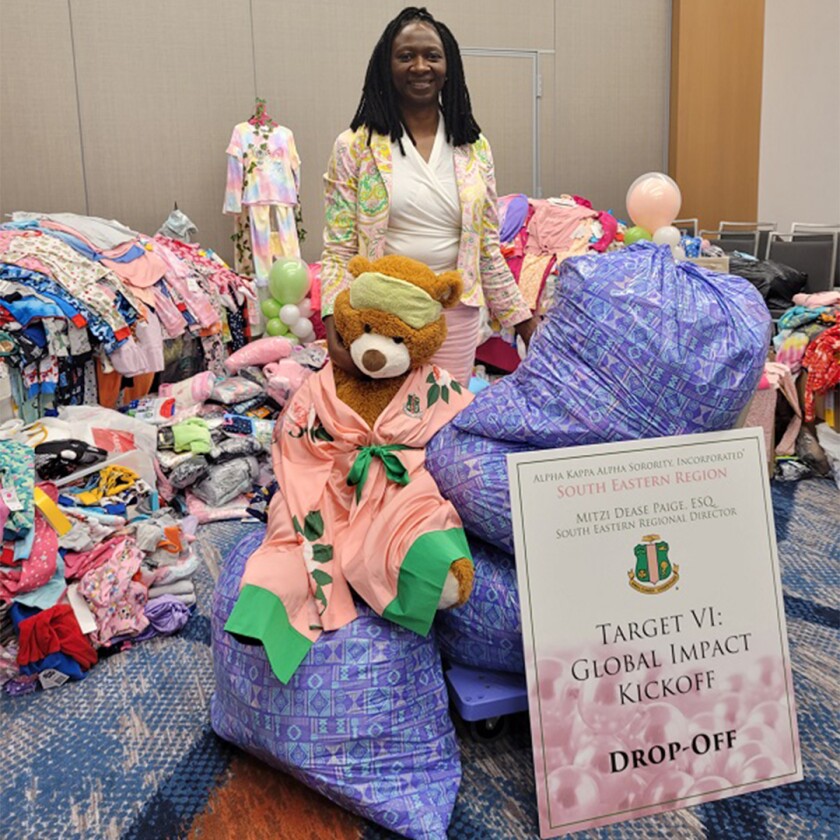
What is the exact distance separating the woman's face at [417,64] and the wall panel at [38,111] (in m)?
5.09

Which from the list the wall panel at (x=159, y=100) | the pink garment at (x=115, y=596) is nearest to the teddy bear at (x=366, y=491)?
the pink garment at (x=115, y=596)

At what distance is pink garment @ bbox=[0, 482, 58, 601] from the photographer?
1840mm

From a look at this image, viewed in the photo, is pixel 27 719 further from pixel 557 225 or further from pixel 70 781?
pixel 557 225

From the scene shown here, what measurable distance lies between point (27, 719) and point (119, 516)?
2.17 feet

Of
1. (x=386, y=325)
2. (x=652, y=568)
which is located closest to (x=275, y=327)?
(x=386, y=325)

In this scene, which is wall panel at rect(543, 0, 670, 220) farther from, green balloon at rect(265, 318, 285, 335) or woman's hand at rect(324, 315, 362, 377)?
woman's hand at rect(324, 315, 362, 377)

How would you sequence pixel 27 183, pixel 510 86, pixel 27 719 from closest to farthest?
pixel 27 719 → pixel 27 183 → pixel 510 86

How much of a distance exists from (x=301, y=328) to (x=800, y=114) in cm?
473

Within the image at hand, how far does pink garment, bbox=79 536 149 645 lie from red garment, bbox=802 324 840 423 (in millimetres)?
2540

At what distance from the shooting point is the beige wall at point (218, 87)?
5973mm

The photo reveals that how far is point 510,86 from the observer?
7062 mm

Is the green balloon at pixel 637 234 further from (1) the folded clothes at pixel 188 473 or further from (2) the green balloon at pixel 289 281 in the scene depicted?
(1) the folded clothes at pixel 188 473

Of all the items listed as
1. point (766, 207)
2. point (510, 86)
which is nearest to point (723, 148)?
point (766, 207)

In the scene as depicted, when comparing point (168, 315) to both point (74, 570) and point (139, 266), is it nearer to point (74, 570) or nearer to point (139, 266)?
point (139, 266)
